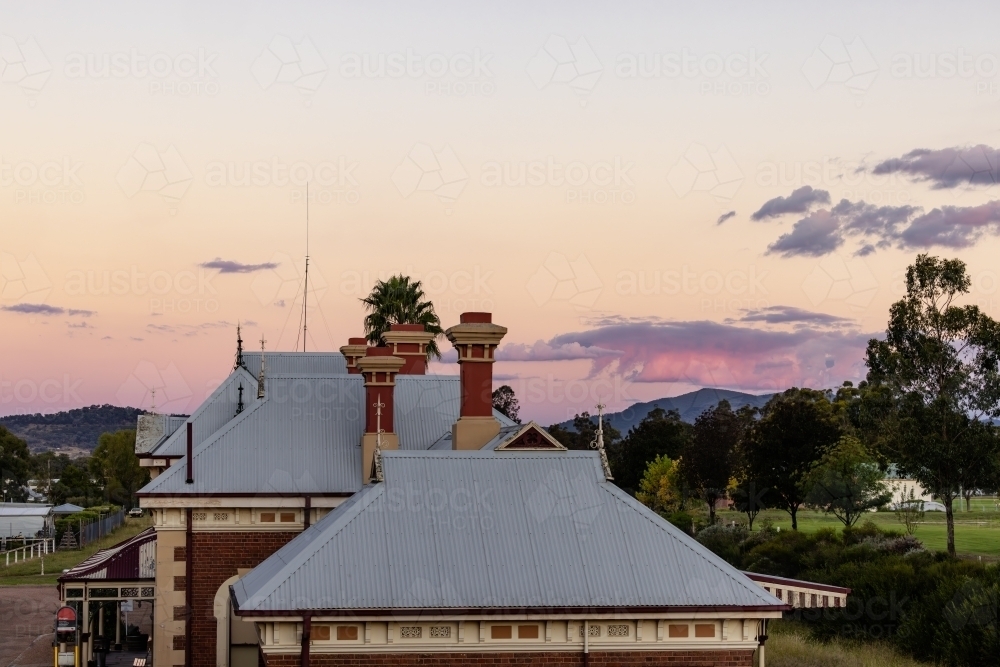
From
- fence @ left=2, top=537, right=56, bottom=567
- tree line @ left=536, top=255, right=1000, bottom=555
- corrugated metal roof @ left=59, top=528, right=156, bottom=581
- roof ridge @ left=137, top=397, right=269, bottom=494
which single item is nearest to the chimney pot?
roof ridge @ left=137, top=397, right=269, bottom=494

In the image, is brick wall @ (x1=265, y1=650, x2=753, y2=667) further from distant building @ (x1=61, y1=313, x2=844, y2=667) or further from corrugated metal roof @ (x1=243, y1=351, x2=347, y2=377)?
corrugated metal roof @ (x1=243, y1=351, x2=347, y2=377)

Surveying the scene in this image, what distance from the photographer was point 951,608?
31.2 m

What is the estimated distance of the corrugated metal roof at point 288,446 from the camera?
84.3 ft

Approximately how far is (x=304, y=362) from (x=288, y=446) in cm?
749

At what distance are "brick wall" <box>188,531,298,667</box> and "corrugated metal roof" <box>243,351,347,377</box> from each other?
309 inches

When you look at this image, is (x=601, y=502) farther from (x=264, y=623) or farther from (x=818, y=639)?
A: (x=818, y=639)

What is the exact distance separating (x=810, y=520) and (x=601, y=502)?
6427 cm

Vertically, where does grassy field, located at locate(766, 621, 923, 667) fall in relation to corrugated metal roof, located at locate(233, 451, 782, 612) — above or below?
below

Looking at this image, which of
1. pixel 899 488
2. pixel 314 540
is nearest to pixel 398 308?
pixel 314 540

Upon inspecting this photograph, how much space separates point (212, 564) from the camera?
2548 centimetres


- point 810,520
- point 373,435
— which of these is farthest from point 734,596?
point 810,520

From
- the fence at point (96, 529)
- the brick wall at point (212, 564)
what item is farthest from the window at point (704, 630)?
the fence at point (96, 529)

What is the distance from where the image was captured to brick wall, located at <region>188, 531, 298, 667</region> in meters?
25.4

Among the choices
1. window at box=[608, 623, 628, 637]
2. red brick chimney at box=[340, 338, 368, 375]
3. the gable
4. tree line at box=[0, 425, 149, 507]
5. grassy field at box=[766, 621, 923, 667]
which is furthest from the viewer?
tree line at box=[0, 425, 149, 507]
